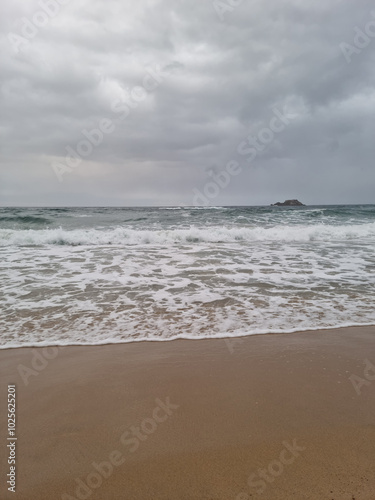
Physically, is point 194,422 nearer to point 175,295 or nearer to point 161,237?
point 175,295

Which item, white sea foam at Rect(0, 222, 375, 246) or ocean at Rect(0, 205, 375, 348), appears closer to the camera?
ocean at Rect(0, 205, 375, 348)

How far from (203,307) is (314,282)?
8.75 ft

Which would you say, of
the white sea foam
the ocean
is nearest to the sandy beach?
the ocean

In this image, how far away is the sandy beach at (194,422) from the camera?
154 cm

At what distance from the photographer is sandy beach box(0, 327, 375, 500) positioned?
1.54 meters

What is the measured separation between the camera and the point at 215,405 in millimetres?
2174

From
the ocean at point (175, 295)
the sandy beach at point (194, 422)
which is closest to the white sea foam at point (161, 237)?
the ocean at point (175, 295)

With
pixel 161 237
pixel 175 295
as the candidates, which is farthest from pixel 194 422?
pixel 161 237

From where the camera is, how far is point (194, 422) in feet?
6.57

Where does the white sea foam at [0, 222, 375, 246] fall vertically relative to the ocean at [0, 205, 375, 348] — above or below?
above

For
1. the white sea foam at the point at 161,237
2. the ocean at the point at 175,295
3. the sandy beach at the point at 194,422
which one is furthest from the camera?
the white sea foam at the point at 161,237

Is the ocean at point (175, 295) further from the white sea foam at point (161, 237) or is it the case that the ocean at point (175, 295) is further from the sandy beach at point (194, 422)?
the white sea foam at point (161, 237)

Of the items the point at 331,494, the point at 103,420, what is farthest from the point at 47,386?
the point at 331,494

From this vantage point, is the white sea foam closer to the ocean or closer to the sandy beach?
the ocean
